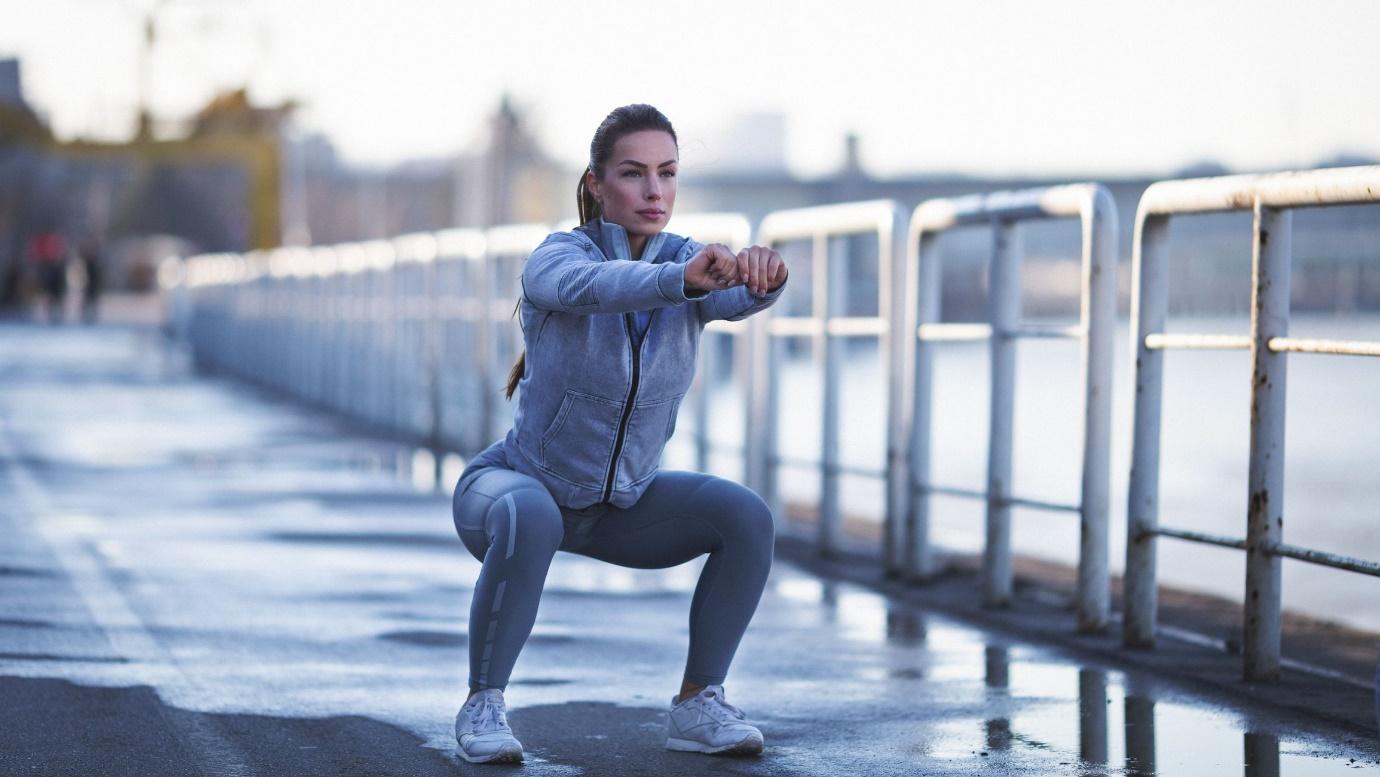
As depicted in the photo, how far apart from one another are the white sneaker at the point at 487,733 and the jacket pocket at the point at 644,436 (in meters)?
0.57

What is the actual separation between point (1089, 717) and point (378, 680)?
194 centimetres

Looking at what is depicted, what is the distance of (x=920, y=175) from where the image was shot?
6562 centimetres

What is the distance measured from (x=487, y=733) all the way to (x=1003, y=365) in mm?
3792

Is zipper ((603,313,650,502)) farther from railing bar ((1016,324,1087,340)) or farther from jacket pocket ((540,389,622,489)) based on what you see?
railing bar ((1016,324,1087,340))

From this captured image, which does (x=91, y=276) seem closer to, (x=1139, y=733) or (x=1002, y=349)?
Answer: (x=1002, y=349)

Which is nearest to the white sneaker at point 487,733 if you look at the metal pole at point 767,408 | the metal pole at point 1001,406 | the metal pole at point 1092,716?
the metal pole at point 1092,716

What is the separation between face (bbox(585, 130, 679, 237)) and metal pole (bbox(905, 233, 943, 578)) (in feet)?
13.6

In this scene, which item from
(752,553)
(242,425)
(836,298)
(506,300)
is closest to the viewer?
(752,553)

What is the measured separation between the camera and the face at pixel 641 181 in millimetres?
4902

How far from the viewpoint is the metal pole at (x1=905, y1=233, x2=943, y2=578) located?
897cm

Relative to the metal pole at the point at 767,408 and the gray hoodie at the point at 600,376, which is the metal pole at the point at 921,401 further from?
the gray hoodie at the point at 600,376

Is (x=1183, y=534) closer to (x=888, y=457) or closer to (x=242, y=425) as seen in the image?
(x=888, y=457)

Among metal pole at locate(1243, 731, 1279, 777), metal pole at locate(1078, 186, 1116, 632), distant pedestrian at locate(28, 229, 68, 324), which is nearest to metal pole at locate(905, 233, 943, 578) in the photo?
metal pole at locate(1078, 186, 1116, 632)

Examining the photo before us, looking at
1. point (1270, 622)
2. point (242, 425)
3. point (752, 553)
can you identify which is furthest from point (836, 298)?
point (242, 425)
